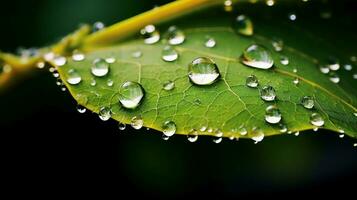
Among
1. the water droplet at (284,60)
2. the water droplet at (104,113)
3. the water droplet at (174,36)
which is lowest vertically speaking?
the water droplet at (104,113)

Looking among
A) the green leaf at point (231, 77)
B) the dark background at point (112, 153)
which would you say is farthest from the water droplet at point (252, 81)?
the dark background at point (112, 153)

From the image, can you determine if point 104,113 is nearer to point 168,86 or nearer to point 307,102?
point 168,86

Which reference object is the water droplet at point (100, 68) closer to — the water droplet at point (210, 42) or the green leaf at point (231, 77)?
the green leaf at point (231, 77)

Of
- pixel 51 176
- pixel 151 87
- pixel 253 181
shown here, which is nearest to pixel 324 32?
pixel 151 87

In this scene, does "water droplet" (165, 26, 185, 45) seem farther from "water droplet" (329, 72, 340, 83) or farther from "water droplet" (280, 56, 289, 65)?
"water droplet" (329, 72, 340, 83)

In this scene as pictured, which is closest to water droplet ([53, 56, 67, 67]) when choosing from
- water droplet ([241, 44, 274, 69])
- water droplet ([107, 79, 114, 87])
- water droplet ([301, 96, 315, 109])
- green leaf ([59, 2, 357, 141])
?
green leaf ([59, 2, 357, 141])
